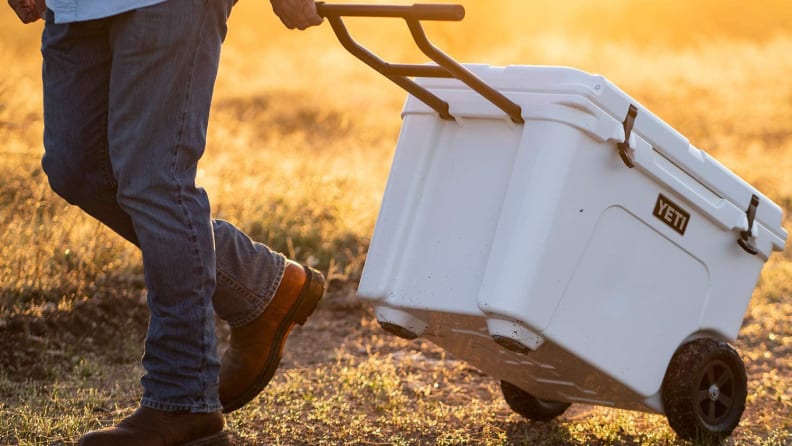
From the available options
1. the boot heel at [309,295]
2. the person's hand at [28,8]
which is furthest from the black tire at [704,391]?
the person's hand at [28,8]

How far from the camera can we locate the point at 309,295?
348 centimetres

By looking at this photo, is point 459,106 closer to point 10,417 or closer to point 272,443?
point 272,443

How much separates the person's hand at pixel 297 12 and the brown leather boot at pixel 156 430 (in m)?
1.01

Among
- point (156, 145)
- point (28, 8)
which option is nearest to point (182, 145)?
point (156, 145)

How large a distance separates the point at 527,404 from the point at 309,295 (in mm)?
863

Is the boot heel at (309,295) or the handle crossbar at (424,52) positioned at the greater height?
the handle crossbar at (424,52)

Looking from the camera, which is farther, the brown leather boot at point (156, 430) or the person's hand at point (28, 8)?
the person's hand at point (28, 8)

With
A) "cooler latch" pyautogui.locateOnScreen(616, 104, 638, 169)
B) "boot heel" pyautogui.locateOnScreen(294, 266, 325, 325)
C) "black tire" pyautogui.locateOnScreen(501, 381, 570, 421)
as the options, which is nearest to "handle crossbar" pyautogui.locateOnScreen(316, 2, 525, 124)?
"cooler latch" pyautogui.locateOnScreen(616, 104, 638, 169)

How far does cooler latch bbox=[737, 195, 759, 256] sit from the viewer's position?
11.6ft

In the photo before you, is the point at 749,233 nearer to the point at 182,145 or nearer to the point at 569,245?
the point at 569,245

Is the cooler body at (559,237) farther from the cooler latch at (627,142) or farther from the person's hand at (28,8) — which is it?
the person's hand at (28,8)

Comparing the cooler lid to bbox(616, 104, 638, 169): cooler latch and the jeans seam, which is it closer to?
bbox(616, 104, 638, 169): cooler latch

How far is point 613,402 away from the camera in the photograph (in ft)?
11.6

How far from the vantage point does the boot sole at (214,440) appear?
291 centimetres
